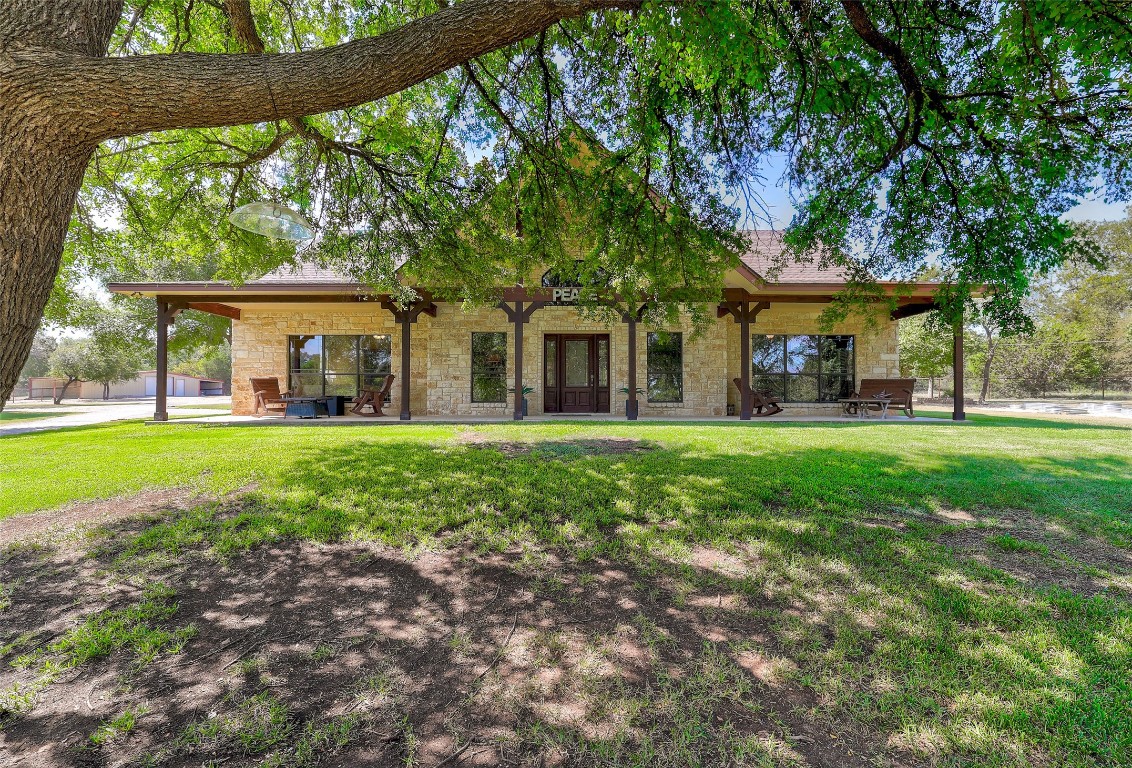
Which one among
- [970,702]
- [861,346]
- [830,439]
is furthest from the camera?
[861,346]

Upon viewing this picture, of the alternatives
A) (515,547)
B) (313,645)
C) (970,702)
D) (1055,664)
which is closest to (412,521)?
(515,547)

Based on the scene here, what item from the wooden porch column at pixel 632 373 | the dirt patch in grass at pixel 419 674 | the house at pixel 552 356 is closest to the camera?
the dirt patch in grass at pixel 419 674

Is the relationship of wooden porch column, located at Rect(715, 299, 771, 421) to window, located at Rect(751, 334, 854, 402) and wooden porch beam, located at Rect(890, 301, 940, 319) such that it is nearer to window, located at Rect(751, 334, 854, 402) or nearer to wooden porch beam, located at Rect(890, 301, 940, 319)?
window, located at Rect(751, 334, 854, 402)

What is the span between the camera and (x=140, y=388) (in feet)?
152

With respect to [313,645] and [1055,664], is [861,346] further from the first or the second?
[313,645]

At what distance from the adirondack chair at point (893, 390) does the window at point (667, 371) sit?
4.70m

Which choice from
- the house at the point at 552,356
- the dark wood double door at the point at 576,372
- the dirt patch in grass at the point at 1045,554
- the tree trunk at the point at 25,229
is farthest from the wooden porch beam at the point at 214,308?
the dirt patch in grass at the point at 1045,554

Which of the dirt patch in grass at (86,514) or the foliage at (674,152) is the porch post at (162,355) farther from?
the dirt patch in grass at (86,514)

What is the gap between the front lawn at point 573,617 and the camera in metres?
1.78

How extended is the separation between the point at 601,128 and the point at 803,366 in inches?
401

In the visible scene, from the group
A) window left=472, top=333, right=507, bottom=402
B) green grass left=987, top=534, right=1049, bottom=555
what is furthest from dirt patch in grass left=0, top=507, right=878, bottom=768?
window left=472, top=333, right=507, bottom=402

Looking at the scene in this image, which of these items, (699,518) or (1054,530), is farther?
(699,518)

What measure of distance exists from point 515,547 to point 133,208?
23.3 feet

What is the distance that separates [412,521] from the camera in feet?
12.5
